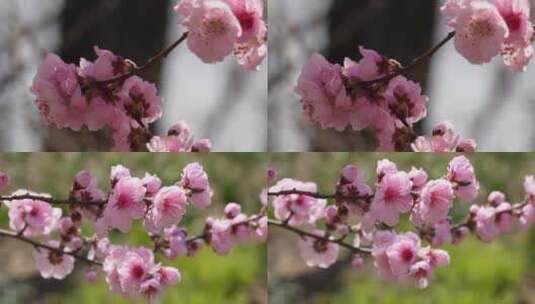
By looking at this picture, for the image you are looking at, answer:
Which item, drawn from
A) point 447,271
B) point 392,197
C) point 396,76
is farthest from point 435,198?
point 447,271

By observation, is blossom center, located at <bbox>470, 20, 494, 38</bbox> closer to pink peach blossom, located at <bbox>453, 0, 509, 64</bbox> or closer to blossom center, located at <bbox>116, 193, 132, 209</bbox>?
pink peach blossom, located at <bbox>453, 0, 509, 64</bbox>

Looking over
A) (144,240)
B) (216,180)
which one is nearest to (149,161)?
(144,240)

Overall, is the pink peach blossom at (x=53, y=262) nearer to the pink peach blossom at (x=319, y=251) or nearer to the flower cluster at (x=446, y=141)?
the pink peach blossom at (x=319, y=251)

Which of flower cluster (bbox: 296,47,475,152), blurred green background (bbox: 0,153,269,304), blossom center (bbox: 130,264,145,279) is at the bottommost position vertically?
blossom center (bbox: 130,264,145,279)


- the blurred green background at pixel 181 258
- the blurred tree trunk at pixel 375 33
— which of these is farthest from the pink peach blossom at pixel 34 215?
the blurred tree trunk at pixel 375 33

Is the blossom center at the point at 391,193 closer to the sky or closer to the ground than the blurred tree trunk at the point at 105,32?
closer to the ground

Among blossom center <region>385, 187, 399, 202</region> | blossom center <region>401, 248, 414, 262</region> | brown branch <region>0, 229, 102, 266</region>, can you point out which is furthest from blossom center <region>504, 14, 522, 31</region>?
brown branch <region>0, 229, 102, 266</region>
